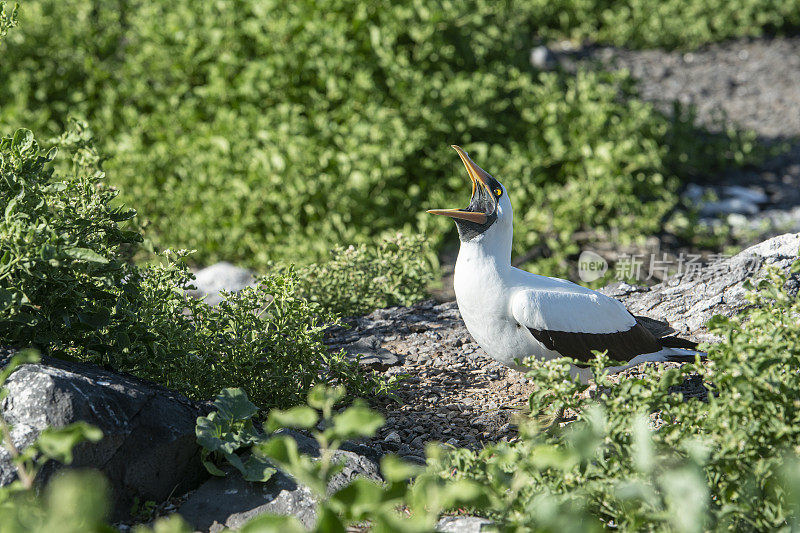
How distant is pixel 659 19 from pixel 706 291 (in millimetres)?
7446

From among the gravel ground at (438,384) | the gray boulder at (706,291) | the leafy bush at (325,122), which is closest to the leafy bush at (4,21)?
the gravel ground at (438,384)

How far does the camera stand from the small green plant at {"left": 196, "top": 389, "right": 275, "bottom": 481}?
253 centimetres

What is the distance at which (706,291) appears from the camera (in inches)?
163

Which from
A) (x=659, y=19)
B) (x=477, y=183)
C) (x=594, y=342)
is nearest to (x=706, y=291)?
(x=594, y=342)

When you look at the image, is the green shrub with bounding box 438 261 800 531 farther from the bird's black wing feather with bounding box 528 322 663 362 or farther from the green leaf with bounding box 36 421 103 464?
the green leaf with bounding box 36 421 103 464

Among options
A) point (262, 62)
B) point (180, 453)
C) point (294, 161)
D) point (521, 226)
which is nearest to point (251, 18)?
point (262, 62)

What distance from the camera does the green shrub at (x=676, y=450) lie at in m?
2.00

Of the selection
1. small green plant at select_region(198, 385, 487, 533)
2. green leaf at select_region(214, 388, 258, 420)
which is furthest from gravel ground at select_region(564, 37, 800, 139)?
small green plant at select_region(198, 385, 487, 533)

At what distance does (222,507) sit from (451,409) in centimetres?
127

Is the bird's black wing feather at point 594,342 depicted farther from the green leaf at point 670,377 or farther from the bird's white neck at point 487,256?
the green leaf at point 670,377

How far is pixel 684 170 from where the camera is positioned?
25.0ft

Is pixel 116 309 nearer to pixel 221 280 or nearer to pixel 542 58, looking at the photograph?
pixel 221 280

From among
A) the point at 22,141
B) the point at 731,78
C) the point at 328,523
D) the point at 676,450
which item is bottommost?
the point at 676,450

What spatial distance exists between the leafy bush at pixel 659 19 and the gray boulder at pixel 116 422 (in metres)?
8.85
